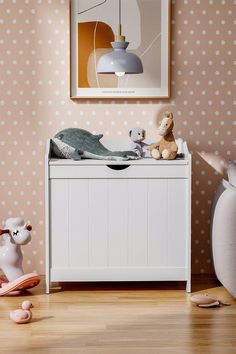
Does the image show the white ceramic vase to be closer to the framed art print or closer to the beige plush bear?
→ the beige plush bear

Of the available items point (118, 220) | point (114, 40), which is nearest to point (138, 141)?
point (118, 220)

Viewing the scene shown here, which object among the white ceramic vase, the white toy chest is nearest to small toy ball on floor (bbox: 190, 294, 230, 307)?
the white ceramic vase

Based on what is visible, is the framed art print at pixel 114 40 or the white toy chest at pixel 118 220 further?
the framed art print at pixel 114 40

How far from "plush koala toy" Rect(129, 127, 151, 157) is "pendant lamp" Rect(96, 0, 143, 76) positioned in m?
0.36

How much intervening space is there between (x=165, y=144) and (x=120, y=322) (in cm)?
101

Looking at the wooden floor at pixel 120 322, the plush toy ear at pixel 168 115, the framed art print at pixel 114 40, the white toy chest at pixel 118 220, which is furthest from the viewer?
the framed art print at pixel 114 40

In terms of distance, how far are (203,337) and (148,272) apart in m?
0.81

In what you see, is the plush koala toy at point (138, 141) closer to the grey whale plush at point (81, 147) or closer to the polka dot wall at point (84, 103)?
the grey whale plush at point (81, 147)

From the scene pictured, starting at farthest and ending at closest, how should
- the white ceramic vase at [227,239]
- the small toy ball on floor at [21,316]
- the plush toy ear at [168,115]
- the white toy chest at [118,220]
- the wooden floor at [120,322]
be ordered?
the plush toy ear at [168,115]
the white toy chest at [118,220]
the white ceramic vase at [227,239]
the small toy ball on floor at [21,316]
the wooden floor at [120,322]

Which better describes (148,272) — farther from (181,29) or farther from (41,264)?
(181,29)

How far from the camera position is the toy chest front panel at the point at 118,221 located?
3736 mm

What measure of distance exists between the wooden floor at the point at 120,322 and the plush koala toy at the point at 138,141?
2.37 ft

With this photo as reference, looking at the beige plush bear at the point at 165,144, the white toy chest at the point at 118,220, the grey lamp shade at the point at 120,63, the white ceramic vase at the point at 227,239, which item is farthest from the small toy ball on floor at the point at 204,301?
the grey lamp shade at the point at 120,63

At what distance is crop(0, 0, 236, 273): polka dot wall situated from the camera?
4105 millimetres
